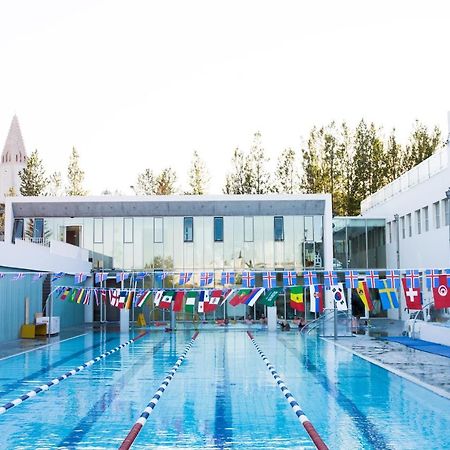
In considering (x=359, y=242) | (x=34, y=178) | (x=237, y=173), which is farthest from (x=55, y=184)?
(x=359, y=242)

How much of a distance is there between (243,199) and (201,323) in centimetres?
765

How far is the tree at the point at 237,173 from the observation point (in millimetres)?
58625

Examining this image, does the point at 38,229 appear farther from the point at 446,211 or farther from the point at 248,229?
the point at 446,211

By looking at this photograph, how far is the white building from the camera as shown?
109438mm

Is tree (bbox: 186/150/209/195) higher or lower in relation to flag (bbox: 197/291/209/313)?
higher

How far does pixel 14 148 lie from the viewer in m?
113

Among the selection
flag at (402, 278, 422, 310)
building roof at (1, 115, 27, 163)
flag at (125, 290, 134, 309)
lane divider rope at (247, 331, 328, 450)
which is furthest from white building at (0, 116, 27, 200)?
lane divider rope at (247, 331, 328, 450)

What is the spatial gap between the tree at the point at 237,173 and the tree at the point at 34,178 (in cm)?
1677

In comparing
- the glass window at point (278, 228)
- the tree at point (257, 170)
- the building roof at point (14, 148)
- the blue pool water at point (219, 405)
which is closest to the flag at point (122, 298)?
the blue pool water at point (219, 405)

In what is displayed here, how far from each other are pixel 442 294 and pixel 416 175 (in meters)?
18.8

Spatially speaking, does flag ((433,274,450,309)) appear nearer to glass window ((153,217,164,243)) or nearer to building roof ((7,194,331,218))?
building roof ((7,194,331,218))

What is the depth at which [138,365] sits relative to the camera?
63.2 feet

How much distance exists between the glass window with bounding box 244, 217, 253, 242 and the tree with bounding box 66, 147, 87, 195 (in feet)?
83.8

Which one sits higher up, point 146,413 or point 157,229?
point 157,229
